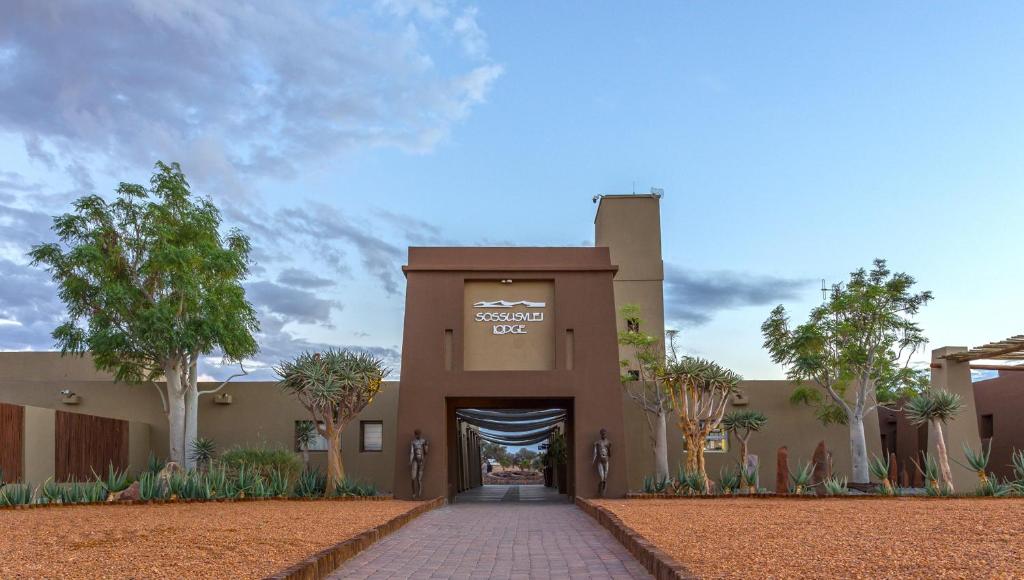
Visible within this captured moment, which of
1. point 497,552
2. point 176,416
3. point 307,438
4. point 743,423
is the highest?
point 176,416

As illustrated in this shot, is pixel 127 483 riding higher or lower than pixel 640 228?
lower

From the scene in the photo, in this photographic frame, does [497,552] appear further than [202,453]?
No

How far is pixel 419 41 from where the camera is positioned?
1410 centimetres

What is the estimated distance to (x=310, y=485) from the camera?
65.0 ft

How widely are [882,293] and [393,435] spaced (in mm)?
14658

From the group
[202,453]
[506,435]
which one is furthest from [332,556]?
[506,435]

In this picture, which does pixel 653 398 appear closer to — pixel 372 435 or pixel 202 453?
pixel 372 435

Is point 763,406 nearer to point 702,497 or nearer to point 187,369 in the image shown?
point 702,497

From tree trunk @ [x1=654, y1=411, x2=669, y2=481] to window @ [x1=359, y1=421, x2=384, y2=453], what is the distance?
7.68 meters

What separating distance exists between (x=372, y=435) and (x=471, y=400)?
501 centimetres

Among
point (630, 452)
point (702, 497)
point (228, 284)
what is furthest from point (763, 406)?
point (228, 284)

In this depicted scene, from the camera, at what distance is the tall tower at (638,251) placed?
118 feet

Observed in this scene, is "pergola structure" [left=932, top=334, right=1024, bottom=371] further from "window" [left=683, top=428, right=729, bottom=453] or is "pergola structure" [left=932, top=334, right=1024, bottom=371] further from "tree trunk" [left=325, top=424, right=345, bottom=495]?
"tree trunk" [left=325, top=424, right=345, bottom=495]

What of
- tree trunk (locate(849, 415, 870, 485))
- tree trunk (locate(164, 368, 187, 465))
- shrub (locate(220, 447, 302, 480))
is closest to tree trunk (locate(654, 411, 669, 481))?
tree trunk (locate(849, 415, 870, 485))
